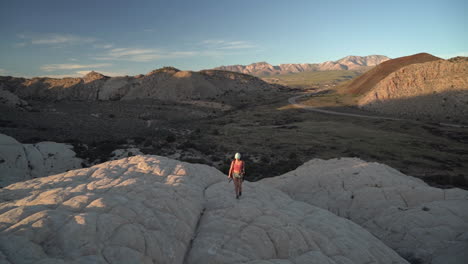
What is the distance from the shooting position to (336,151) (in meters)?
38.5

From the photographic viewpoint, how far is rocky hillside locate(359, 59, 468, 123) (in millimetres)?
66500

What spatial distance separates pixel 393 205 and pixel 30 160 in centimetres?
3327

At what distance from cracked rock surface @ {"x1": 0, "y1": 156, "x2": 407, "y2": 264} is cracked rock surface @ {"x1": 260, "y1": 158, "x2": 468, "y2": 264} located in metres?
2.59

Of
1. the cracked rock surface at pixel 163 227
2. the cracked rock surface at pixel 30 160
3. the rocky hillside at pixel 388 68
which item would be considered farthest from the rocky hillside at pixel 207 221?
the rocky hillside at pixel 388 68

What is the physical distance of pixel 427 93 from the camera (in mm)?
74938

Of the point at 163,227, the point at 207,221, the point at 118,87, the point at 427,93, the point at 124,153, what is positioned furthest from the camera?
the point at 118,87

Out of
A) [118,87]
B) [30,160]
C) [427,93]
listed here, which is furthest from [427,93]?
[118,87]

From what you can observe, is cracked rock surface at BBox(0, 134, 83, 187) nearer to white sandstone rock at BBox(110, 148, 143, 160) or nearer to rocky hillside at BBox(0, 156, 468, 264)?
white sandstone rock at BBox(110, 148, 143, 160)

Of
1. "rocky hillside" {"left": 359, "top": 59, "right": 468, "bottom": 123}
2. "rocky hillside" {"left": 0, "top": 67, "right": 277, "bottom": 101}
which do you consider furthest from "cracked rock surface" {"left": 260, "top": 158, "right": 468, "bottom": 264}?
"rocky hillside" {"left": 0, "top": 67, "right": 277, "bottom": 101}

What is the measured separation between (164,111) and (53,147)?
170ft

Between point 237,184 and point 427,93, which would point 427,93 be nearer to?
point 427,93

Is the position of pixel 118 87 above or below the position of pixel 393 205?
above

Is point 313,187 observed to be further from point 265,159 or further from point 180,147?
point 180,147

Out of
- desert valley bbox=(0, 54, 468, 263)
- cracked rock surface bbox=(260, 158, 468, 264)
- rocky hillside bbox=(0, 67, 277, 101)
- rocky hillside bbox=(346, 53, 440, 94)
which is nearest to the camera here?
desert valley bbox=(0, 54, 468, 263)
